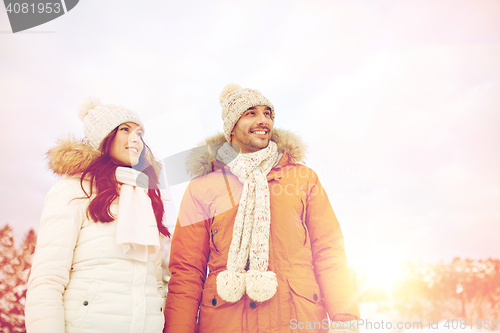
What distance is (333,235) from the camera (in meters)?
2.10

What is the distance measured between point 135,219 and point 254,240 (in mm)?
813

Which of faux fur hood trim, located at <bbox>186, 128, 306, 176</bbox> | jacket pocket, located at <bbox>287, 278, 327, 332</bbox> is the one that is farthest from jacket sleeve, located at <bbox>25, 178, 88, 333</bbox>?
jacket pocket, located at <bbox>287, 278, 327, 332</bbox>

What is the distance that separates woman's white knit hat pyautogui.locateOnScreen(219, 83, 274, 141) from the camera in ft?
8.15

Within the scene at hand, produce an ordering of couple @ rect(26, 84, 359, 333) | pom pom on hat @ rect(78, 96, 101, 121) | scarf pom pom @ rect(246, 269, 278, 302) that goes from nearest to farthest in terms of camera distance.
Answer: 1. couple @ rect(26, 84, 359, 333)
2. scarf pom pom @ rect(246, 269, 278, 302)
3. pom pom on hat @ rect(78, 96, 101, 121)

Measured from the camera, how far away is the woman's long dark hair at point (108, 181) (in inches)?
62.7

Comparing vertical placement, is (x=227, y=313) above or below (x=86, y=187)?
below

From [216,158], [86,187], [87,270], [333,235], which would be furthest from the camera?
[216,158]

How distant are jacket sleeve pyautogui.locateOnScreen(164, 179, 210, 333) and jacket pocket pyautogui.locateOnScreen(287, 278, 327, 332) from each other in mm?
658

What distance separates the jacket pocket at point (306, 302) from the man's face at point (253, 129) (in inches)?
43.1

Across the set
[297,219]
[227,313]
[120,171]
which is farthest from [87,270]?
[297,219]

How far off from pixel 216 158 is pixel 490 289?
15.3 feet

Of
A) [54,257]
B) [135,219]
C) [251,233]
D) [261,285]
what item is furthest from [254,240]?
[54,257]

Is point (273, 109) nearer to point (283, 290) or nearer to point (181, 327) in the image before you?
point (283, 290)

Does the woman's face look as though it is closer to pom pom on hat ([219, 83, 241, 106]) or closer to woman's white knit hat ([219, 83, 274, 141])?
woman's white knit hat ([219, 83, 274, 141])
